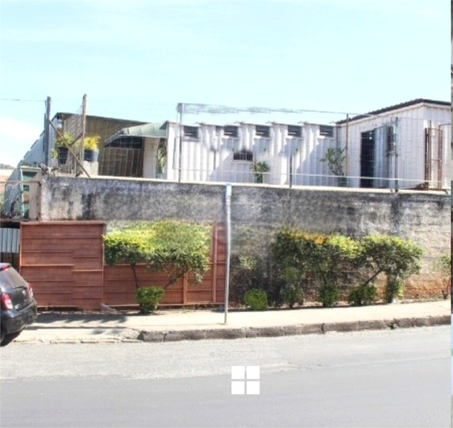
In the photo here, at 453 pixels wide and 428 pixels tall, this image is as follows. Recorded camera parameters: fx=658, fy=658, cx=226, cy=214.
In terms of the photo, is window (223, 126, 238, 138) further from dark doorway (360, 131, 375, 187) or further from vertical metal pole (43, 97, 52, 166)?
vertical metal pole (43, 97, 52, 166)

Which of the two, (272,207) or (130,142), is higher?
(130,142)

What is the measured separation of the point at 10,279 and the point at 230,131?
8.64 m

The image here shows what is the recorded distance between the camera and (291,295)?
13102 mm

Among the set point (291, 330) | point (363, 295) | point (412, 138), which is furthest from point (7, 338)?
point (412, 138)

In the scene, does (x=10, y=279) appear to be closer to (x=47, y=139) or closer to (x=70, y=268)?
(x=70, y=268)

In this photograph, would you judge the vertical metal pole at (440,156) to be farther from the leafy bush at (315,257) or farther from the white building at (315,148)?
the leafy bush at (315,257)

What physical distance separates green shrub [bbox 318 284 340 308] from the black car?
578cm

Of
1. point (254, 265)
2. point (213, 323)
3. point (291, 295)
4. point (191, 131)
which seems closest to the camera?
point (213, 323)

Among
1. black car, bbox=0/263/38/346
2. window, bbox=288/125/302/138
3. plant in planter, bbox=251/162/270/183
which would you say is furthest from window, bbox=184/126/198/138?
black car, bbox=0/263/38/346

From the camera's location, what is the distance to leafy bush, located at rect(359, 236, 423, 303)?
13.5 m

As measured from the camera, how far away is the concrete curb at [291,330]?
418 inches

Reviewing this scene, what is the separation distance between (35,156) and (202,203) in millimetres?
5871

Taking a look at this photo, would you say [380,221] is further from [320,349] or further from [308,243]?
[320,349]

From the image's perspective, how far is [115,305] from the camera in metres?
12.7
